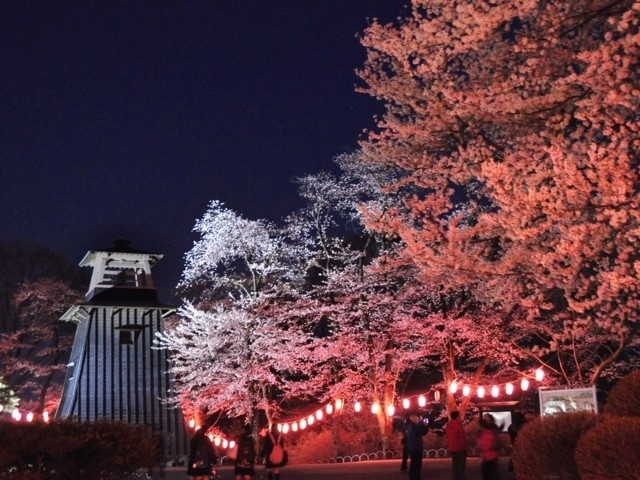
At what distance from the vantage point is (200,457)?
512 inches

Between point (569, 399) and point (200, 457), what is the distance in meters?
7.02

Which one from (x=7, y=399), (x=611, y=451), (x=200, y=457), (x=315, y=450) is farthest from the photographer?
(x=7, y=399)

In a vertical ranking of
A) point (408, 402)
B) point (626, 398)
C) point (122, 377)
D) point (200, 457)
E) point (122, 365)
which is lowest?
point (200, 457)

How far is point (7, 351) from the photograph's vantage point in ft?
115

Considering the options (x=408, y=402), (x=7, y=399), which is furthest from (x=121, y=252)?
(x=408, y=402)

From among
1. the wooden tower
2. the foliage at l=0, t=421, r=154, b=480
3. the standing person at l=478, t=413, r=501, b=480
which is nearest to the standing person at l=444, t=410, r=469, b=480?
the standing person at l=478, t=413, r=501, b=480

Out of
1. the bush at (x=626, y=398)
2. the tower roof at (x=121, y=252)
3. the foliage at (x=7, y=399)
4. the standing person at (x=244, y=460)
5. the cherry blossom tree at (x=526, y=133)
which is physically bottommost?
the standing person at (x=244, y=460)

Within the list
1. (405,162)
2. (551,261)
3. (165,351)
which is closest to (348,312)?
(165,351)

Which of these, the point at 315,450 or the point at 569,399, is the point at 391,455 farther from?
the point at 569,399

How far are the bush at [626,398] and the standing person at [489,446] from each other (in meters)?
3.00

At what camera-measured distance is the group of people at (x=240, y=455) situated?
1296cm

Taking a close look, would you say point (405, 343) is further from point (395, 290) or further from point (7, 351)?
point (7, 351)

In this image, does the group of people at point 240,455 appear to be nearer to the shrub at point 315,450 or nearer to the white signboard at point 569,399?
the white signboard at point 569,399

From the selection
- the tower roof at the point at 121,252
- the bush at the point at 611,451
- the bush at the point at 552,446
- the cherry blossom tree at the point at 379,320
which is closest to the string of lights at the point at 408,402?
the cherry blossom tree at the point at 379,320
